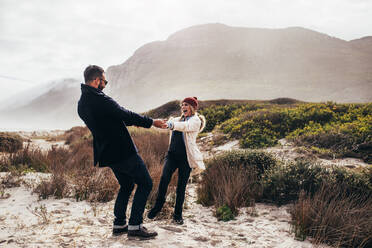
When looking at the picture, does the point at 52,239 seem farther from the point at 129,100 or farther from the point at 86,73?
the point at 129,100

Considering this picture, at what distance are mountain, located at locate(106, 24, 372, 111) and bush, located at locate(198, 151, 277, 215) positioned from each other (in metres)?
57.9

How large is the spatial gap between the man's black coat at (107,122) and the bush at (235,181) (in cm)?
210

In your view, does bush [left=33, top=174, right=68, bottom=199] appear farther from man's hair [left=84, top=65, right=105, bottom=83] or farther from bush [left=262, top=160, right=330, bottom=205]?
bush [left=262, top=160, right=330, bottom=205]

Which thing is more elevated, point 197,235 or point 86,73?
point 86,73

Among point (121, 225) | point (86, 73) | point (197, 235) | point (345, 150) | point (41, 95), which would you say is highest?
point (41, 95)

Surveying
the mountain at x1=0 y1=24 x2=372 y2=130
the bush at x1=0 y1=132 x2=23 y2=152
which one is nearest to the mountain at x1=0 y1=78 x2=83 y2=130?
the mountain at x1=0 y1=24 x2=372 y2=130

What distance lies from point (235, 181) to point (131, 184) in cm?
212

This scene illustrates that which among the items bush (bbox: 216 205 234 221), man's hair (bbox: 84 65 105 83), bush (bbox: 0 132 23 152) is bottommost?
bush (bbox: 216 205 234 221)

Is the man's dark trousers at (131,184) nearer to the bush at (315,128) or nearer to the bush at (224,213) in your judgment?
the bush at (224,213)

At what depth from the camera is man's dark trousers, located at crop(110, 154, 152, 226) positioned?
2.96 m

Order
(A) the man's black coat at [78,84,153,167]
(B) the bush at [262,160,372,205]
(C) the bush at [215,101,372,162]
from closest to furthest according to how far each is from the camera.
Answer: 1. (A) the man's black coat at [78,84,153,167]
2. (B) the bush at [262,160,372,205]
3. (C) the bush at [215,101,372,162]

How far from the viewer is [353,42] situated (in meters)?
96.8

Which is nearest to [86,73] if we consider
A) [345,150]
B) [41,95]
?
[345,150]

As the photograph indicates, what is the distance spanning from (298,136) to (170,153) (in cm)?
622
